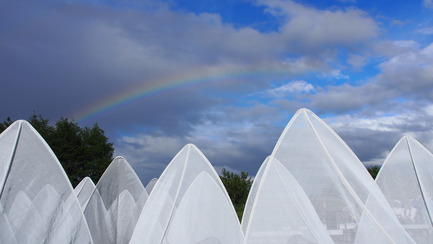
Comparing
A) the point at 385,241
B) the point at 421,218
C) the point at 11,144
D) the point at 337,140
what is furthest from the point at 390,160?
the point at 11,144

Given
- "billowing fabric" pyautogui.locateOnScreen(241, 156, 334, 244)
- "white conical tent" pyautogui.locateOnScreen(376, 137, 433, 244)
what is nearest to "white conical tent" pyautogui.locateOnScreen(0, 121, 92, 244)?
"billowing fabric" pyautogui.locateOnScreen(241, 156, 334, 244)

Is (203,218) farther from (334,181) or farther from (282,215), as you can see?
(334,181)

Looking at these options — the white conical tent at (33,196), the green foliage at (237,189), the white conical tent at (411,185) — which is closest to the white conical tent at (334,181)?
the white conical tent at (411,185)

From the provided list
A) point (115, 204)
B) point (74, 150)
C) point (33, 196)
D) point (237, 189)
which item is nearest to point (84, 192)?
point (115, 204)

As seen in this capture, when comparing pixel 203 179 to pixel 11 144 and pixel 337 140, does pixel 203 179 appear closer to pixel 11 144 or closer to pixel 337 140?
pixel 337 140

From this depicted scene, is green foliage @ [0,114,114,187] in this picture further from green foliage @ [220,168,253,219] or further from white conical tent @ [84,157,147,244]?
white conical tent @ [84,157,147,244]

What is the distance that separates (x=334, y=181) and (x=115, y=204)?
9470 mm

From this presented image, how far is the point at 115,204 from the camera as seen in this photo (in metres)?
16.2

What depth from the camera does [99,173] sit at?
175ft

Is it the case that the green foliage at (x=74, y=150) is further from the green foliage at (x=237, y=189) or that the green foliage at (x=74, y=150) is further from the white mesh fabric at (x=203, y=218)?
the white mesh fabric at (x=203, y=218)

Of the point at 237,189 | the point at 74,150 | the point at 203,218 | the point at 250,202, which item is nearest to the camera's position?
the point at 203,218

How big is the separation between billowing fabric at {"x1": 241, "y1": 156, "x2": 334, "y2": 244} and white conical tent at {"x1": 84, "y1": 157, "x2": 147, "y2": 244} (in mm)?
7318

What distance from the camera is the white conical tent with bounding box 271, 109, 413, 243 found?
9.45 metres

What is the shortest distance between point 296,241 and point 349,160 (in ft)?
8.56
